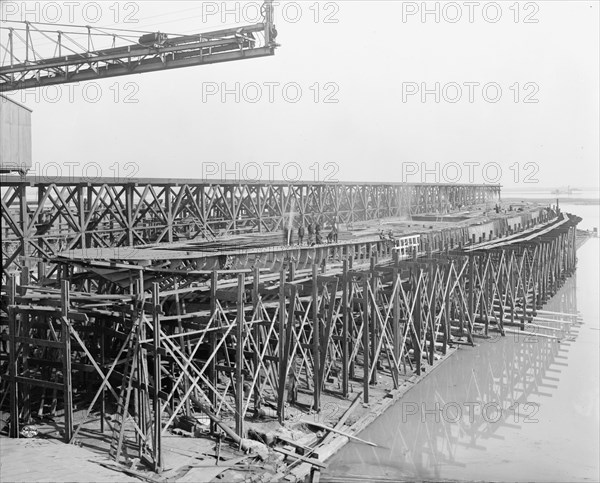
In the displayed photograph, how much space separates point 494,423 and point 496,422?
10cm

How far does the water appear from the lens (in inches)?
514

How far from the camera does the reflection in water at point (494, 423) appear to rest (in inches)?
515

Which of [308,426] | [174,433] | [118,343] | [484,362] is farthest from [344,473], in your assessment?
[484,362]

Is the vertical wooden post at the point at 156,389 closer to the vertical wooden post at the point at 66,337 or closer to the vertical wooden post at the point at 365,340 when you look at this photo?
the vertical wooden post at the point at 66,337

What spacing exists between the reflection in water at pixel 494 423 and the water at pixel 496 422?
0.08ft

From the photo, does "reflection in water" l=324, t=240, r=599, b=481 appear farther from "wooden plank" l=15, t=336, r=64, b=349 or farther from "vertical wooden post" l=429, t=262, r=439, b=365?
"wooden plank" l=15, t=336, r=64, b=349

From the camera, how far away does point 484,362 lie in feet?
66.7

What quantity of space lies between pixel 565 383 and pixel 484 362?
8.17ft

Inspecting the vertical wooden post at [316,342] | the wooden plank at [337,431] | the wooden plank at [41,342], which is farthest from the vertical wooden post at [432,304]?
the wooden plank at [41,342]

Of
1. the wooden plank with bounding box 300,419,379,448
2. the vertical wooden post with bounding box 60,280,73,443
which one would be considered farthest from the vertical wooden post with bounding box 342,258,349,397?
the vertical wooden post with bounding box 60,280,73,443

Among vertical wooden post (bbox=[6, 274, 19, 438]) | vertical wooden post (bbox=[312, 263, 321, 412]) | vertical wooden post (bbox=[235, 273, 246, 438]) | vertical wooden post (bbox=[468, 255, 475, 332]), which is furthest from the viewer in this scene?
vertical wooden post (bbox=[468, 255, 475, 332])

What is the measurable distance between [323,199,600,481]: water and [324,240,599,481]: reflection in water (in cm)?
2

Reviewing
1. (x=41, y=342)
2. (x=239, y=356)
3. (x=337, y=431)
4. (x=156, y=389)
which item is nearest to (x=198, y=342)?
(x=239, y=356)

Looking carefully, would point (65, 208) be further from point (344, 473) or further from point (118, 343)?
point (344, 473)
